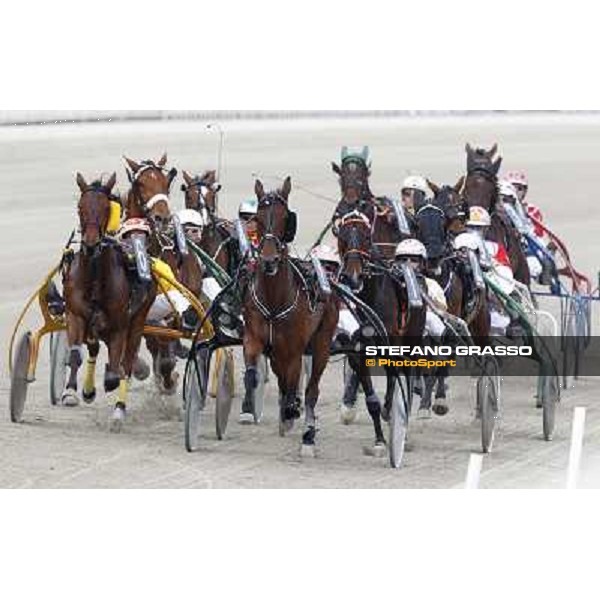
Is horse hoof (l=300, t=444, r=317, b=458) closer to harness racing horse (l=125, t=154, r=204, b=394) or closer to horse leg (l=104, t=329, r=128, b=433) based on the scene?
horse leg (l=104, t=329, r=128, b=433)

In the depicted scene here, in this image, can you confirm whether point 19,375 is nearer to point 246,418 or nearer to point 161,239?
point 161,239

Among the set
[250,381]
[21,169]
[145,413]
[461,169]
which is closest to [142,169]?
[145,413]

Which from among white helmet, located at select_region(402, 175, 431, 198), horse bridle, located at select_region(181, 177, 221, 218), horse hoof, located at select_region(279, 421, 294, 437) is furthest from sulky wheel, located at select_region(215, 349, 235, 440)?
white helmet, located at select_region(402, 175, 431, 198)

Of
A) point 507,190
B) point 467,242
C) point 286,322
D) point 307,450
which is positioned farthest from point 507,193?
point 286,322

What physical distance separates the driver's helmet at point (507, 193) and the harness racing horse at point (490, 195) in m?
0.57

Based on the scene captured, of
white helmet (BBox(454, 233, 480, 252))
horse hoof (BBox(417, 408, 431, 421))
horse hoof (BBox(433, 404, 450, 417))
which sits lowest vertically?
horse hoof (BBox(417, 408, 431, 421))

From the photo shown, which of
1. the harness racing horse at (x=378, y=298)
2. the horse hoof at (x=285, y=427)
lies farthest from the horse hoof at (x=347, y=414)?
the harness racing horse at (x=378, y=298)

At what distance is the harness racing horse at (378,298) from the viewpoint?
1279cm

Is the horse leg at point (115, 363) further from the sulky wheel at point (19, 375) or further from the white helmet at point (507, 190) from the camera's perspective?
the white helmet at point (507, 190)

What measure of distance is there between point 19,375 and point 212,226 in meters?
2.23

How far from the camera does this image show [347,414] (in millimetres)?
14234

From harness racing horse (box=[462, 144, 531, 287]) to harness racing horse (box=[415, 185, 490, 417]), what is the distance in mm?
1191

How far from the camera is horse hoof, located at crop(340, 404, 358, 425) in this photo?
46.5 feet

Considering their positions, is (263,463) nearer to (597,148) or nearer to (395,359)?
(395,359)
